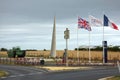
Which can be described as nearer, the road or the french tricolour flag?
the road

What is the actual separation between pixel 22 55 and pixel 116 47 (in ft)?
184

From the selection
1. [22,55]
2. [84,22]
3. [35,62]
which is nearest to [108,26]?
[84,22]

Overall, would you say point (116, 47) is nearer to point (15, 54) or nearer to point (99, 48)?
point (99, 48)

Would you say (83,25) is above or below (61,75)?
above

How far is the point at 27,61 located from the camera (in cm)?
6325

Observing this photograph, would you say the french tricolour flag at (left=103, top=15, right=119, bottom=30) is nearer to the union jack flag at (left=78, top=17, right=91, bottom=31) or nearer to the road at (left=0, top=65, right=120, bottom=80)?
the union jack flag at (left=78, top=17, right=91, bottom=31)

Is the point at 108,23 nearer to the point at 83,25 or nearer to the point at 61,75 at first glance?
the point at 83,25

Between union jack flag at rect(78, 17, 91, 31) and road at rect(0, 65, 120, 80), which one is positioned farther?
union jack flag at rect(78, 17, 91, 31)

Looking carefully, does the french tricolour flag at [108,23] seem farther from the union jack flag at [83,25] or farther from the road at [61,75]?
the road at [61,75]

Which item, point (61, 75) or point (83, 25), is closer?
point (61, 75)

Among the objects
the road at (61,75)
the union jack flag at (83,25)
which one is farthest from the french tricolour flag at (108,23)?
the road at (61,75)

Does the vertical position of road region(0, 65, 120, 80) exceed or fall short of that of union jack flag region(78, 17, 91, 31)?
it falls short

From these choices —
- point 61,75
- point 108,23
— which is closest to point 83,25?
point 108,23

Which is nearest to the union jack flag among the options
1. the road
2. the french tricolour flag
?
the french tricolour flag
